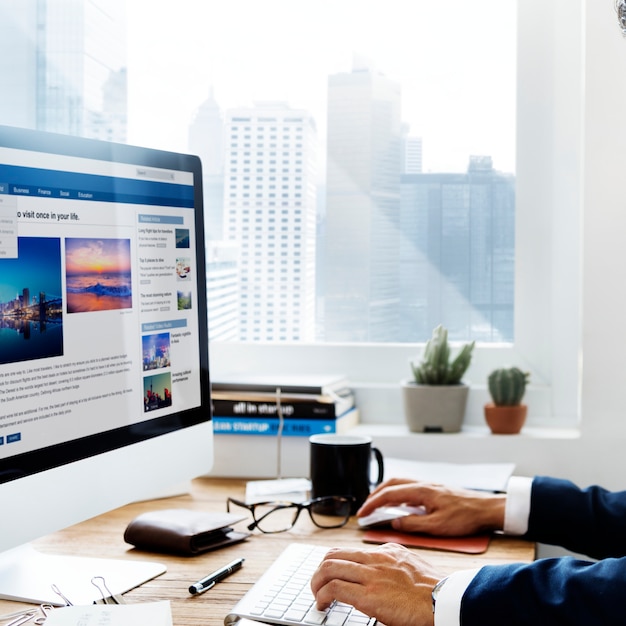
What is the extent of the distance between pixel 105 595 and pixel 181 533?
0.63ft

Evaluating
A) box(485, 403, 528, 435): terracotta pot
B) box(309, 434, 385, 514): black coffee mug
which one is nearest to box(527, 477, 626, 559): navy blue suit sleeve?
box(309, 434, 385, 514): black coffee mug

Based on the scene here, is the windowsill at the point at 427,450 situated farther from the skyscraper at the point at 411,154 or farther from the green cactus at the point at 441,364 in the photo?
the skyscraper at the point at 411,154

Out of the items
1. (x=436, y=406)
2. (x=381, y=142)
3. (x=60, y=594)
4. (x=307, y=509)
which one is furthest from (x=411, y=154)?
(x=60, y=594)

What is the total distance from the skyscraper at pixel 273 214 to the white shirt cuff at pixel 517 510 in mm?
732

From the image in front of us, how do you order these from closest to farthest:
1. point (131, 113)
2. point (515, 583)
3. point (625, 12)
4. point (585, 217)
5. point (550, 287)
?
point (515, 583) → point (625, 12) → point (585, 217) → point (550, 287) → point (131, 113)

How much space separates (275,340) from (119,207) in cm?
86

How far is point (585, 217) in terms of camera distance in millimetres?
1549

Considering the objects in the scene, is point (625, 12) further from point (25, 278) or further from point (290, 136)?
point (290, 136)

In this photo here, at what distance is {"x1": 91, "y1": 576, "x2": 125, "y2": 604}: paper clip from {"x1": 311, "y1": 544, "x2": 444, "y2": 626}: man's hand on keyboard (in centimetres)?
21

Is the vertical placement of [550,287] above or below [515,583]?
above

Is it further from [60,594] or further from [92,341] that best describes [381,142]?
[60,594]

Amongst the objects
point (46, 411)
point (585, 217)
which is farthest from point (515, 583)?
point (585, 217)

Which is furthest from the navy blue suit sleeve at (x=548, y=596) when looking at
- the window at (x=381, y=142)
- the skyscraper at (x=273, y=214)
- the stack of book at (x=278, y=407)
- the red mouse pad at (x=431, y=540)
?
the skyscraper at (x=273, y=214)

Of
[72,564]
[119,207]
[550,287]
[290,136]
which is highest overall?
[290,136]
